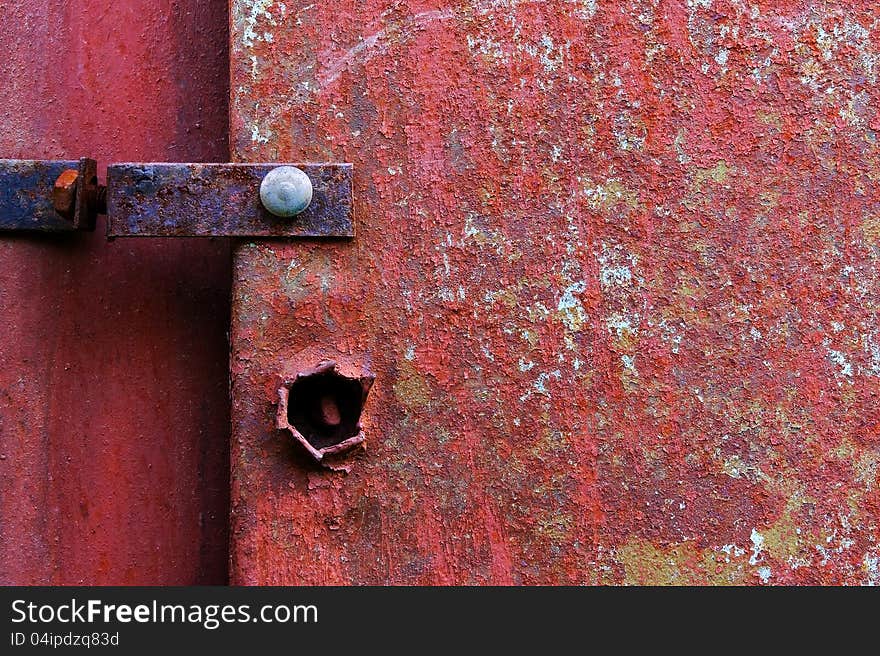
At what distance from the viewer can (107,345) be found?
0.67 metres

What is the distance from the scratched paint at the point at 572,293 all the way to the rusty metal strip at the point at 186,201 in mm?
26

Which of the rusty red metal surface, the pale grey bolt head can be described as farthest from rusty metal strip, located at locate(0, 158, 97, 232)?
the pale grey bolt head

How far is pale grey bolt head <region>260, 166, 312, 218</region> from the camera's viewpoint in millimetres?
592

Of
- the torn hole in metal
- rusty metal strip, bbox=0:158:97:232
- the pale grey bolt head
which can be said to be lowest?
the torn hole in metal

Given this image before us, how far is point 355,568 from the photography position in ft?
1.98

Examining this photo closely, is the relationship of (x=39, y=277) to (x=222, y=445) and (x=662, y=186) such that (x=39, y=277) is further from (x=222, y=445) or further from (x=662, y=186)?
(x=662, y=186)

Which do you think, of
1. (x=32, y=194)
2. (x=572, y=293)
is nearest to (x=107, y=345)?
(x=32, y=194)

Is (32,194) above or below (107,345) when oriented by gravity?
above

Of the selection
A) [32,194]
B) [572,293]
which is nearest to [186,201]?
[32,194]

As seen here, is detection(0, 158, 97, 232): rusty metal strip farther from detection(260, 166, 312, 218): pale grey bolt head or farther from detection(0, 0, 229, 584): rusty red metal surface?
detection(260, 166, 312, 218): pale grey bolt head

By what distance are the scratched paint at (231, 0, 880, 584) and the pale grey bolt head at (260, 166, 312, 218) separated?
0.03 meters

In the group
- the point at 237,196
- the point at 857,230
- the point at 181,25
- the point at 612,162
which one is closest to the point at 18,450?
the point at 237,196

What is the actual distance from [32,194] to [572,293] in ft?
→ 1.64

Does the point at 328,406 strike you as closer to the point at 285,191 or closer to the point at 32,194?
the point at 285,191
